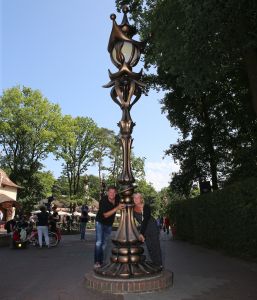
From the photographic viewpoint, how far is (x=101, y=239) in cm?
803

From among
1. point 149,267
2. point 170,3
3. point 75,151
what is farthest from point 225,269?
point 75,151

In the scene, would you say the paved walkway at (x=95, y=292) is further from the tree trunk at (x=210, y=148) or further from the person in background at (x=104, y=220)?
the tree trunk at (x=210, y=148)

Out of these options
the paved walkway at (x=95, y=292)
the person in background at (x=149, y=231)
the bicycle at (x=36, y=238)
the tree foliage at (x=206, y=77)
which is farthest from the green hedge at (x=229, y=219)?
the bicycle at (x=36, y=238)

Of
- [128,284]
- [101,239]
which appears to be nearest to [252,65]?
[101,239]

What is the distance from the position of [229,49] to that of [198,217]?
7.87 m

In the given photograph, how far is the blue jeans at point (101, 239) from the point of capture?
791 centimetres

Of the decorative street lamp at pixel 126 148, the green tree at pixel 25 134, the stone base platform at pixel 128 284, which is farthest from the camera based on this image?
the green tree at pixel 25 134

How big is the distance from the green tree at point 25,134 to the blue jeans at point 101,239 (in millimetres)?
37768

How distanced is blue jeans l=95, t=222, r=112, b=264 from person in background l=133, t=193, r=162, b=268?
0.72 m

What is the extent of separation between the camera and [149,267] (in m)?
6.93

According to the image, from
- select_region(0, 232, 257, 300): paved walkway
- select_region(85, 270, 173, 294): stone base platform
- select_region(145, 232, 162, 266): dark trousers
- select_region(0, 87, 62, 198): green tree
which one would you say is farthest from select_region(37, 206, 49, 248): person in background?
select_region(0, 87, 62, 198): green tree

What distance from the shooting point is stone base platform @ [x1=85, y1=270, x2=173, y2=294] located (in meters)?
6.26

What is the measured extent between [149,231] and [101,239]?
1.06m

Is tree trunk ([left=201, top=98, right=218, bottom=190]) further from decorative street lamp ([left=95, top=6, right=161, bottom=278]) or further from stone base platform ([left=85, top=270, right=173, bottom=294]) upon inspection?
stone base platform ([left=85, top=270, right=173, bottom=294])
